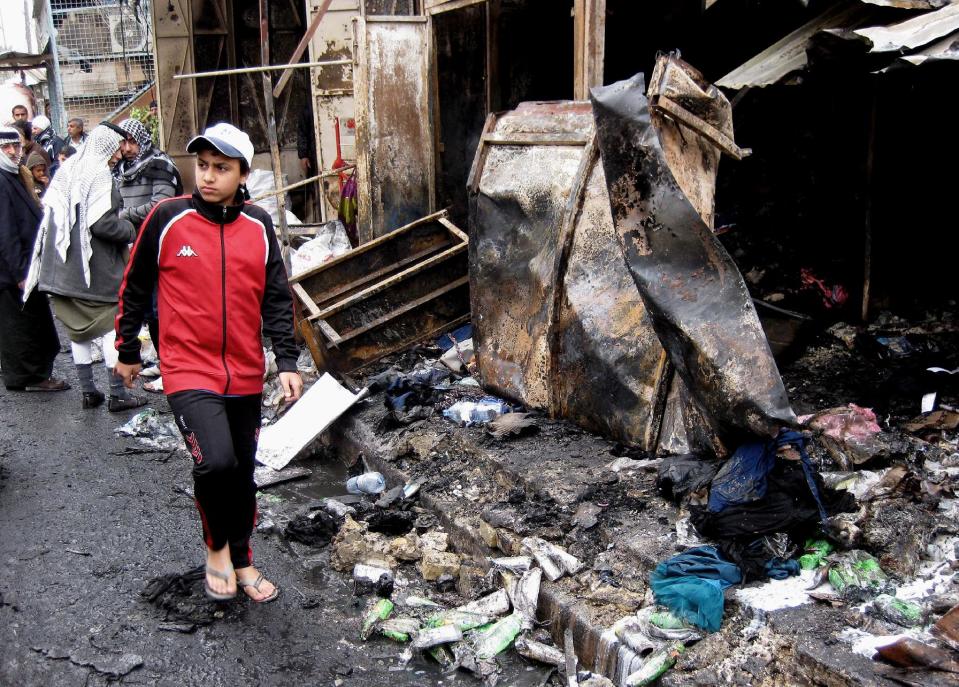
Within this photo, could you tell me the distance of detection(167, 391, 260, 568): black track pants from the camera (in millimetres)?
3455

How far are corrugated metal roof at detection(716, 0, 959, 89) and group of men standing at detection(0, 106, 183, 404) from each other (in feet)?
14.7

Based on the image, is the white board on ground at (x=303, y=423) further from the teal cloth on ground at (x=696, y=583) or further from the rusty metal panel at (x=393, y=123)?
the teal cloth on ground at (x=696, y=583)

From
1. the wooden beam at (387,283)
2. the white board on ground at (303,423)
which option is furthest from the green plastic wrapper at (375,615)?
the wooden beam at (387,283)

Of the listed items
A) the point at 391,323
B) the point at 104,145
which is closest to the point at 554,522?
the point at 391,323

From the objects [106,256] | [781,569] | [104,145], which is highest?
[104,145]

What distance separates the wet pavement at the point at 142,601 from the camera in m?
3.32

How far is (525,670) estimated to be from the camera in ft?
11.2

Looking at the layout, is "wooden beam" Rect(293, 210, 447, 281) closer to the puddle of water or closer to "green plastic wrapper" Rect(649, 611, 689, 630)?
the puddle of water

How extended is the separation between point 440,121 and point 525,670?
5.66 m

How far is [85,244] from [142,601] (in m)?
3.30

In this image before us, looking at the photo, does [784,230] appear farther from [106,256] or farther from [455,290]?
[106,256]

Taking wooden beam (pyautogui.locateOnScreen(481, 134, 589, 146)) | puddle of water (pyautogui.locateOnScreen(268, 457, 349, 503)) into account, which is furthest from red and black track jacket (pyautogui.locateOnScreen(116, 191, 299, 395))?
wooden beam (pyautogui.locateOnScreen(481, 134, 589, 146))

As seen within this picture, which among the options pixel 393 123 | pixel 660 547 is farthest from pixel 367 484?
pixel 393 123

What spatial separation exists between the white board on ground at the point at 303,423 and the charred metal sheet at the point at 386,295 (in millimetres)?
600
